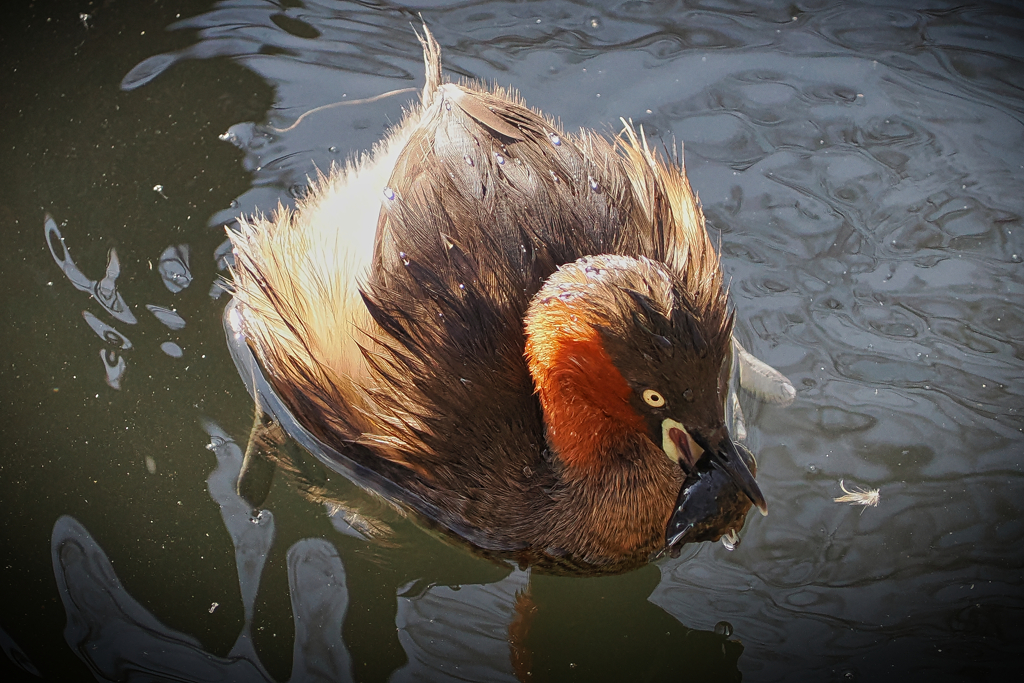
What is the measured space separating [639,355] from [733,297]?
3.89 feet

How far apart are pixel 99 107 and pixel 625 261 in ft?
8.07

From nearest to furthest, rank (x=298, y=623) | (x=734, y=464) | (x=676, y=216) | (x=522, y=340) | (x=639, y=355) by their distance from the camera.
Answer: (x=639, y=355) < (x=734, y=464) < (x=522, y=340) < (x=676, y=216) < (x=298, y=623)

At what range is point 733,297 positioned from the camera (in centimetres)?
299

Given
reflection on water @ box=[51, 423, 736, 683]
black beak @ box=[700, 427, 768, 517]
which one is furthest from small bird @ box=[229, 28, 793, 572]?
reflection on water @ box=[51, 423, 736, 683]

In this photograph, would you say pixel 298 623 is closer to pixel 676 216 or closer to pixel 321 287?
pixel 321 287

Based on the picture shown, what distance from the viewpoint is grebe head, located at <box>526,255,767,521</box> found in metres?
1.88

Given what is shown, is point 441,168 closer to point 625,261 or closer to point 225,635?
point 625,261

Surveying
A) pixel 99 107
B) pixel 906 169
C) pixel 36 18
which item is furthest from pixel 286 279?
pixel 906 169

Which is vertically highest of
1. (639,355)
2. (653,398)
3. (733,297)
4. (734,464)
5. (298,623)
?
(639,355)

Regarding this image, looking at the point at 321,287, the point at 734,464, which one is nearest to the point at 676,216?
the point at 734,464

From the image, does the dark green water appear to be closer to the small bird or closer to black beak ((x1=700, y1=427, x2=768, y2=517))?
the small bird

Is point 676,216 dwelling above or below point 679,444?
above

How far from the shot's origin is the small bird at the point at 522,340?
1.97m

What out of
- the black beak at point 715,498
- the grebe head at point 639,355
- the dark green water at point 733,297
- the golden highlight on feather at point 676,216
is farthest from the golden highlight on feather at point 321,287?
the black beak at point 715,498
